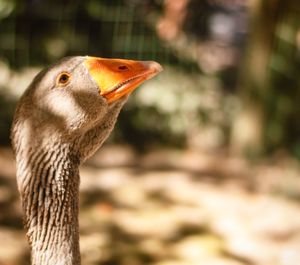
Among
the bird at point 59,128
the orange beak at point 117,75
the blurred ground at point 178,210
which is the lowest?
the blurred ground at point 178,210

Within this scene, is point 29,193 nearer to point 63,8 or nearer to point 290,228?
point 290,228

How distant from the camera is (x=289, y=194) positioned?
4.88 m

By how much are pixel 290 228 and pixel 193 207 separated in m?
0.85

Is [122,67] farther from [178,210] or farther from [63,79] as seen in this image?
[178,210]

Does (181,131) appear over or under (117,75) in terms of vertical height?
under

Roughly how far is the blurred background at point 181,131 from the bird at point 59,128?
1.89 meters

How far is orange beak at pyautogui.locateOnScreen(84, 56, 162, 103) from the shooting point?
215 centimetres

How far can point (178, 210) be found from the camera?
4.68m

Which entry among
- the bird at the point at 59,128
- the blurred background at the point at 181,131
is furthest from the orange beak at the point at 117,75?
the blurred background at the point at 181,131

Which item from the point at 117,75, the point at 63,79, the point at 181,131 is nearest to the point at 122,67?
the point at 117,75

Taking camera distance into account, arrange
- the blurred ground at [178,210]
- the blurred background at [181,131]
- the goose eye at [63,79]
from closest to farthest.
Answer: the goose eye at [63,79] < the blurred ground at [178,210] < the blurred background at [181,131]

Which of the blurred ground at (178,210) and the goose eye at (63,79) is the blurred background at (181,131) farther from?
the goose eye at (63,79)

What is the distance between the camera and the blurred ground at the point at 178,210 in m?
4.09

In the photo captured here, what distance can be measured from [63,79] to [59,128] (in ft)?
0.65
